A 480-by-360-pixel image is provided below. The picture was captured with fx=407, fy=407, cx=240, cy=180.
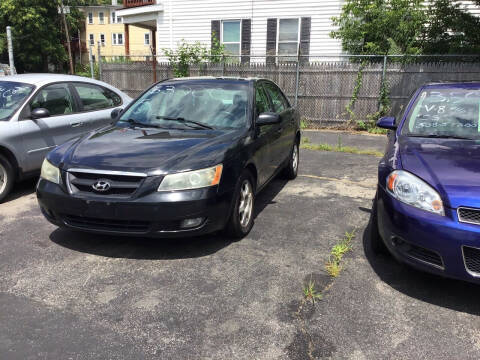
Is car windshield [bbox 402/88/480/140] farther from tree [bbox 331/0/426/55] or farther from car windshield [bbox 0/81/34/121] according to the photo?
tree [bbox 331/0/426/55]

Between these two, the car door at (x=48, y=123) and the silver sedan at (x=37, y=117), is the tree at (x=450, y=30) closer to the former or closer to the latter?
the silver sedan at (x=37, y=117)

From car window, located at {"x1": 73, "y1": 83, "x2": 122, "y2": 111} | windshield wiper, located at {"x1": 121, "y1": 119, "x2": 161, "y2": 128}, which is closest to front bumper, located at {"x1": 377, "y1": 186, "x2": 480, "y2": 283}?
windshield wiper, located at {"x1": 121, "y1": 119, "x2": 161, "y2": 128}

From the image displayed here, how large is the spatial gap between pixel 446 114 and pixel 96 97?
514 centimetres

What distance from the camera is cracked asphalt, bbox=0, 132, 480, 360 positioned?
2.51m

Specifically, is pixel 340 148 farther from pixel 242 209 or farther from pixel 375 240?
pixel 375 240

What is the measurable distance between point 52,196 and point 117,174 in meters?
0.70

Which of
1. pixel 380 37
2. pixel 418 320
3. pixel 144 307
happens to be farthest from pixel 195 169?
pixel 380 37

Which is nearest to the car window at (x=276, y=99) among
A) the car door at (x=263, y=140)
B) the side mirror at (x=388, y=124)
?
the car door at (x=263, y=140)

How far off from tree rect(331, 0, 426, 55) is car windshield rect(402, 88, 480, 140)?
27.5ft

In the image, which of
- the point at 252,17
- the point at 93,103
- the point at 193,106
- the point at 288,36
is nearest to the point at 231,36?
the point at 252,17

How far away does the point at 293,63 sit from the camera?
1227 centimetres

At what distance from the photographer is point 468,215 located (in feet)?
8.93

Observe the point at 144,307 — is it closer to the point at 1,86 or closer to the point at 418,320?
the point at 418,320

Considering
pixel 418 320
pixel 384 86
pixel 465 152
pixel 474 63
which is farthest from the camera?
pixel 384 86
